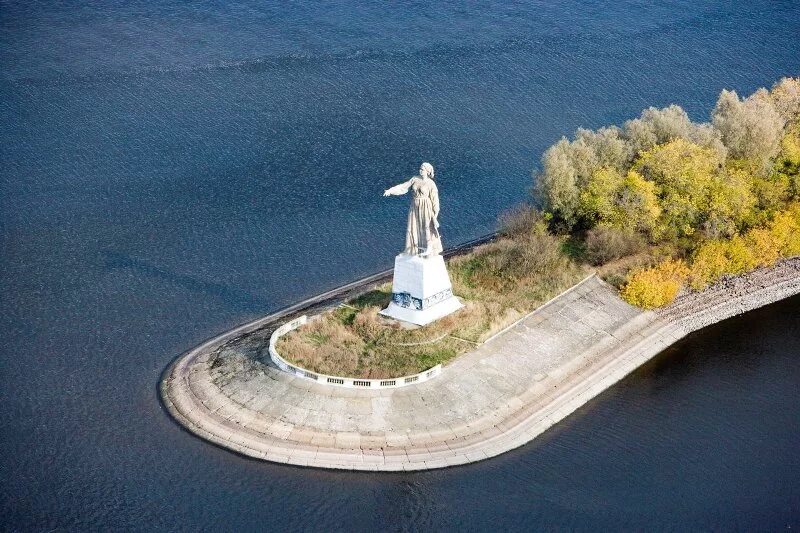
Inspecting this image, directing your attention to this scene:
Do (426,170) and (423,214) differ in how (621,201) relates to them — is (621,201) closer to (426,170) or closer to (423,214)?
(423,214)

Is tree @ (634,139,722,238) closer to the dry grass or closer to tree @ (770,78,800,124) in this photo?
the dry grass

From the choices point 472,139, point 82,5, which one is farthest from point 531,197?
point 82,5

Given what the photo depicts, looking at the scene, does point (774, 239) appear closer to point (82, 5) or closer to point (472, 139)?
point (472, 139)

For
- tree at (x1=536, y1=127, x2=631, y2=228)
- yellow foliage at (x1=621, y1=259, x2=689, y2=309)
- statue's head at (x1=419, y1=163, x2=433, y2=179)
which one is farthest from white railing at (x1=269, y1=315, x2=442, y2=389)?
tree at (x1=536, y1=127, x2=631, y2=228)

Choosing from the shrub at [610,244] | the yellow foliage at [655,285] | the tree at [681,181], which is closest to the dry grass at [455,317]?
the shrub at [610,244]

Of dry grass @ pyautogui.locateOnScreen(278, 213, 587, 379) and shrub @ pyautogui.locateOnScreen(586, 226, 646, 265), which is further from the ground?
shrub @ pyautogui.locateOnScreen(586, 226, 646, 265)

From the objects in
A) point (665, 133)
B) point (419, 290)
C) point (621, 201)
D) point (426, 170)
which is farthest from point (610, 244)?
point (426, 170)
